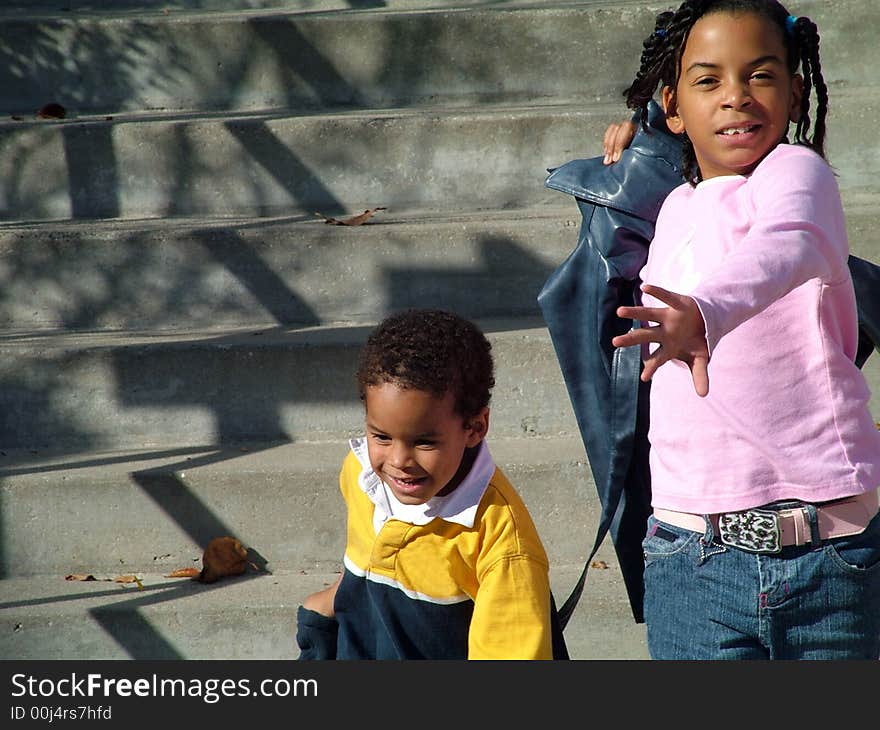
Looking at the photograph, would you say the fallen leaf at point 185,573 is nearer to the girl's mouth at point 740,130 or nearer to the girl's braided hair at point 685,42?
the girl's braided hair at point 685,42

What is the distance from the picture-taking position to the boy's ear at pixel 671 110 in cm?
194

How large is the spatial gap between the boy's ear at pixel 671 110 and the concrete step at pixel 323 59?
7.23 feet

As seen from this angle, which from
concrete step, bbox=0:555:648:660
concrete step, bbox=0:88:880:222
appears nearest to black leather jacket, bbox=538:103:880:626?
concrete step, bbox=0:555:648:660

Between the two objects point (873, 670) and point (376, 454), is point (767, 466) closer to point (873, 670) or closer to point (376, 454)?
point (873, 670)

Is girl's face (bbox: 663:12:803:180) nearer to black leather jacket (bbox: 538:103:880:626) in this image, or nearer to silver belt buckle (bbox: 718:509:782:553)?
black leather jacket (bbox: 538:103:880:626)

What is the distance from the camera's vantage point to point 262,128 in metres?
3.90

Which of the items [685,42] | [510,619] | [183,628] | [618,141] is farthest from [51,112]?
[510,619]

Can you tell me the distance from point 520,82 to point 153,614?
7.67 ft

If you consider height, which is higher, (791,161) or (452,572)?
(791,161)

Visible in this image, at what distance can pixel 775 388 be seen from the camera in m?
1.74

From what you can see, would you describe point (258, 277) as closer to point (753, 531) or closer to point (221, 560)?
point (221, 560)

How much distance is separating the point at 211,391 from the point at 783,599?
203 cm

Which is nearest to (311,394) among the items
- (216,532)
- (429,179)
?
(216,532)

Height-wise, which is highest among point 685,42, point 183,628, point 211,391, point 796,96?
point 211,391
